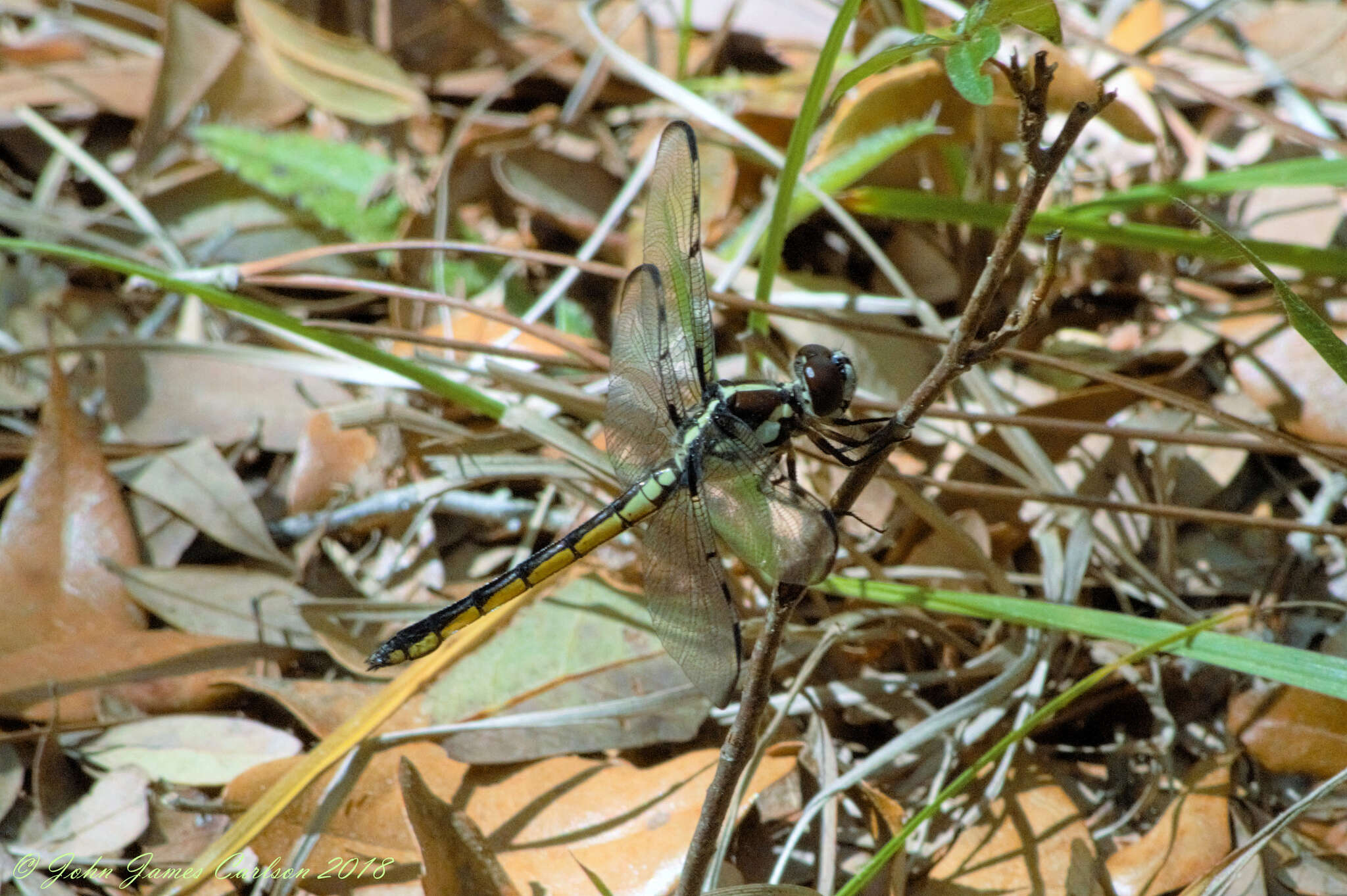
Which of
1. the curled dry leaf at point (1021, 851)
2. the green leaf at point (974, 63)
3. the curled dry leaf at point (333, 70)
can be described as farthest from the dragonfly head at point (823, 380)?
the curled dry leaf at point (333, 70)

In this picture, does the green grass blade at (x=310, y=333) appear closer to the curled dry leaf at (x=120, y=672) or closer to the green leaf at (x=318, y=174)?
the curled dry leaf at (x=120, y=672)

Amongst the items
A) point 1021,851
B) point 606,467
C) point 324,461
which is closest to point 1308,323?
point 1021,851

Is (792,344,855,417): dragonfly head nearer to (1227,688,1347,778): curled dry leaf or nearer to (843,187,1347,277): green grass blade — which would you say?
(843,187,1347,277): green grass blade

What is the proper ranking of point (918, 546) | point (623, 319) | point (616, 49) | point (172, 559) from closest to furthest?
1. point (623, 319)
2. point (918, 546)
3. point (172, 559)
4. point (616, 49)

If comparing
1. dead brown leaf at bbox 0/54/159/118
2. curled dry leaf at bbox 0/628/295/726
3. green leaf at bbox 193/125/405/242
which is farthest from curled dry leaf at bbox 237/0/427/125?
curled dry leaf at bbox 0/628/295/726

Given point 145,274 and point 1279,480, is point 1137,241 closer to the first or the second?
point 1279,480

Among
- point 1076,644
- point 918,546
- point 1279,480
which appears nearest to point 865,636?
point 918,546
